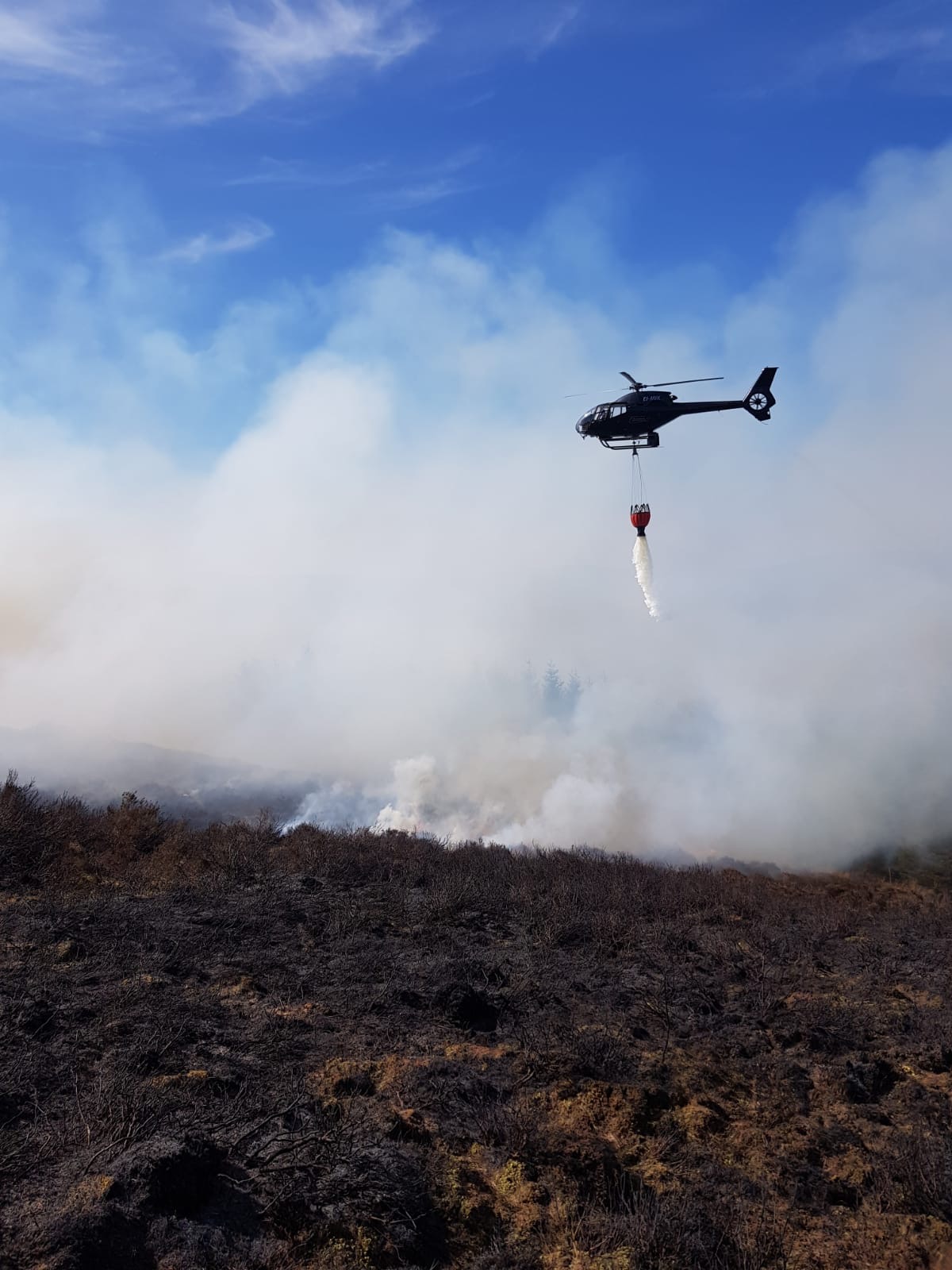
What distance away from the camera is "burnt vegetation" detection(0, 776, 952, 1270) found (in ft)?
20.6

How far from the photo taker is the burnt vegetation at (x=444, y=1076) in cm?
628

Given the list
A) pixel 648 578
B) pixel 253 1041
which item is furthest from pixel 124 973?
pixel 648 578

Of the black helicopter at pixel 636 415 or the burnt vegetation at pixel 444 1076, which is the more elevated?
the black helicopter at pixel 636 415

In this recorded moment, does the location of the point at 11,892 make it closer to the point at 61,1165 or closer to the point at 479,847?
the point at 61,1165

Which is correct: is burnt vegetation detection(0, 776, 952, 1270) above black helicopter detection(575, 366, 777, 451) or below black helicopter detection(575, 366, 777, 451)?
below

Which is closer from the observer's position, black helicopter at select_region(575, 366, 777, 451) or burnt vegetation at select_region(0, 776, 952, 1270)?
burnt vegetation at select_region(0, 776, 952, 1270)

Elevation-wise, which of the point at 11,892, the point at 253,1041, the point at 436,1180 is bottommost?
the point at 436,1180

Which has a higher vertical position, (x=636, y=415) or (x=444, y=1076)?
(x=636, y=415)

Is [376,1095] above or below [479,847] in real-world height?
below

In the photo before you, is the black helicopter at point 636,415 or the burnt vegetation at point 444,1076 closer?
the burnt vegetation at point 444,1076

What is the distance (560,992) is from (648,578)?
18401 millimetres

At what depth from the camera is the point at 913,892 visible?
23688 mm

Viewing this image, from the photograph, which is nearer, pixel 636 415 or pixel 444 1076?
pixel 444 1076

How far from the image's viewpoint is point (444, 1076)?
8719 mm
